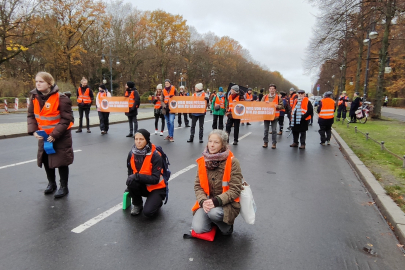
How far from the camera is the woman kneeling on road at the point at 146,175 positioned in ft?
12.3

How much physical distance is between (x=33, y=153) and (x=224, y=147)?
6.44 m

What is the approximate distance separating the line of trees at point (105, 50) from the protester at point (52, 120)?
2557 cm

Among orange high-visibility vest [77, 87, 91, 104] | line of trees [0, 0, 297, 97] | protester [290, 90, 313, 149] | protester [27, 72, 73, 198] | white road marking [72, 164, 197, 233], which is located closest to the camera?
white road marking [72, 164, 197, 233]

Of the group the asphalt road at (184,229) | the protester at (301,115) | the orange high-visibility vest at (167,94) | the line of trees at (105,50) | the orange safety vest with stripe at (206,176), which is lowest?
the asphalt road at (184,229)

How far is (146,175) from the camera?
3.73m

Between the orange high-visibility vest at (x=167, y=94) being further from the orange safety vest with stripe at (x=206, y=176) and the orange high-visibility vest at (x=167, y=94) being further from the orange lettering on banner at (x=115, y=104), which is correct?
the orange safety vest with stripe at (x=206, y=176)

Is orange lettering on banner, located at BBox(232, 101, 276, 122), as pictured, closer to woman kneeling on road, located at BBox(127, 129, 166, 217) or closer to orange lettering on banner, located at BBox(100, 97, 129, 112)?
orange lettering on banner, located at BBox(100, 97, 129, 112)

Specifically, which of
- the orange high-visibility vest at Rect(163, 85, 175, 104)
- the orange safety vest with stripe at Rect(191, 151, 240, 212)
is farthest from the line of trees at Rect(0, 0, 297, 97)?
the orange safety vest with stripe at Rect(191, 151, 240, 212)

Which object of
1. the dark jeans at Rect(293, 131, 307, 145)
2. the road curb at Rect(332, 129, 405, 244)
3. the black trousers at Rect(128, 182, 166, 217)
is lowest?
the road curb at Rect(332, 129, 405, 244)

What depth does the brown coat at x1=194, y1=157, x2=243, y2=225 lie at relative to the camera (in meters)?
3.22

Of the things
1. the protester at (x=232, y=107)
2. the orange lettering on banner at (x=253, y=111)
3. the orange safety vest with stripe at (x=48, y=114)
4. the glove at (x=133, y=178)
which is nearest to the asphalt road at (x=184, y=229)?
the glove at (x=133, y=178)

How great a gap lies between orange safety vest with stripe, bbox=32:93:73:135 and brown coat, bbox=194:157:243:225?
8.23ft

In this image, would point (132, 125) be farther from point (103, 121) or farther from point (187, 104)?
point (187, 104)

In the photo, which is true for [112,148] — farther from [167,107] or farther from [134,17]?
[134,17]
